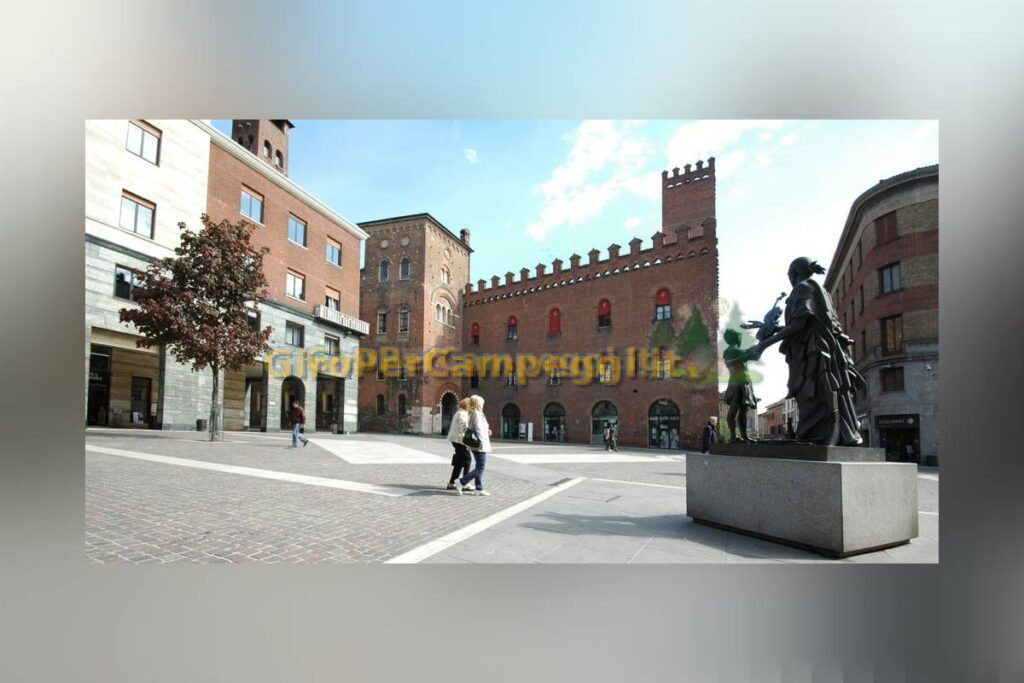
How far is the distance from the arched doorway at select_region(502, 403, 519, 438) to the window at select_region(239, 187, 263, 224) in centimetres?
1854

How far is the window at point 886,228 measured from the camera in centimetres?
2184

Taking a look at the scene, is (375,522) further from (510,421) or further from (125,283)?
(510,421)

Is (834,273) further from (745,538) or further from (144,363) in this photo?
(144,363)

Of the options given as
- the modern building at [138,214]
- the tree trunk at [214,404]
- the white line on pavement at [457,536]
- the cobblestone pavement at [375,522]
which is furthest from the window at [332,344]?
the white line on pavement at [457,536]

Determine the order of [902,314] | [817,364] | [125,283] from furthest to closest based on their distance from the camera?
[902,314] < [125,283] < [817,364]

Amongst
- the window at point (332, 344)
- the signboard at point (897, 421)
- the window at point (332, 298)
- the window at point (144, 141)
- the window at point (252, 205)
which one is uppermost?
the window at point (144, 141)

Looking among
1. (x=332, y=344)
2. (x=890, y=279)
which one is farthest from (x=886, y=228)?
(x=332, y=344)

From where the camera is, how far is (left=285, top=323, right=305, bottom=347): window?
18.5 meters

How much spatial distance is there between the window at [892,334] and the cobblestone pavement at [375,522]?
16611 millimetres

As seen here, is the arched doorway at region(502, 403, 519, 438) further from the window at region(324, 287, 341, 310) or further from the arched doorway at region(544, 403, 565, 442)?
the window at region(324, 287, 341, 310)

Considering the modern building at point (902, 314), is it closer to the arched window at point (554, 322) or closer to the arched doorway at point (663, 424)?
the arched doorway at point (663, 424)

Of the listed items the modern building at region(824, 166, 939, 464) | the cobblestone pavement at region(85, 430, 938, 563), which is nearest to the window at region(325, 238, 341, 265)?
the cobblestone pavement at region(85, 430, 938, 563)

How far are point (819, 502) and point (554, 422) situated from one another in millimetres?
25749

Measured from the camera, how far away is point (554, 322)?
3072 centimetres
